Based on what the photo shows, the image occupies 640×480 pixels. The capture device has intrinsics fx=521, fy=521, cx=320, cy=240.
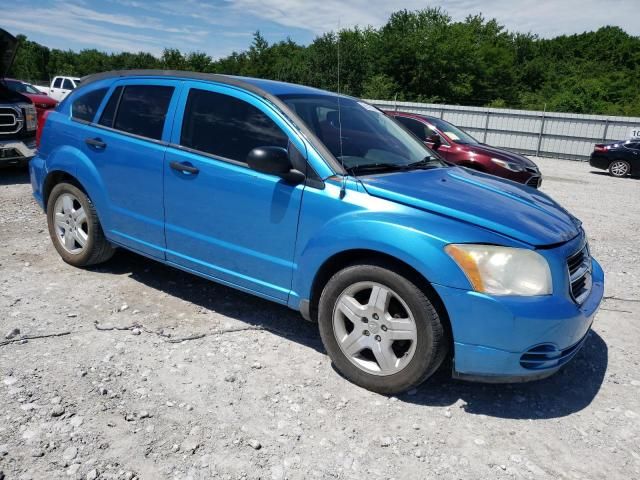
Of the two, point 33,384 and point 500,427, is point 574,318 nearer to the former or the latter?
point 500,427

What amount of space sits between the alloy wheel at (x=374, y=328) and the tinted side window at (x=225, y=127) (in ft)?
3.61

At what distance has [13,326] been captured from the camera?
11.9 ft

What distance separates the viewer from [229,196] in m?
3.46

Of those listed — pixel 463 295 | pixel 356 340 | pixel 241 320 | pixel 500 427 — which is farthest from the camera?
pixel 241 320

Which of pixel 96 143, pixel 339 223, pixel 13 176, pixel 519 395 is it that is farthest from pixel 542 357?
pixel 13 176

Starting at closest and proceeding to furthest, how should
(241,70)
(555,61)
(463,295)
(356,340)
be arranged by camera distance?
(463,295), (356,340), (555,61), (241,70)

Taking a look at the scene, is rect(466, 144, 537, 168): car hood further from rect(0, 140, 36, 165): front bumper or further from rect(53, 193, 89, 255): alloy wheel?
rect(0, 140, 36, 165): front bumper

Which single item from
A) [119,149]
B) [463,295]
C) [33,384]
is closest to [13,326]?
[33,384]

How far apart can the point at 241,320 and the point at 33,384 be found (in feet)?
4.73

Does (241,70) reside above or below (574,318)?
above

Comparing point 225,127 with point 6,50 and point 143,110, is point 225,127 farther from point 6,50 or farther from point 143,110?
point 6,50

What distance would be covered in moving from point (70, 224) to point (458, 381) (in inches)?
140

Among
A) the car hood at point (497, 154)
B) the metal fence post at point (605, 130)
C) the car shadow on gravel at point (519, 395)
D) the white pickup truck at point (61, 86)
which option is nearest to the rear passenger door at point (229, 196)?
the car shadow on gravel at point (519, 395)

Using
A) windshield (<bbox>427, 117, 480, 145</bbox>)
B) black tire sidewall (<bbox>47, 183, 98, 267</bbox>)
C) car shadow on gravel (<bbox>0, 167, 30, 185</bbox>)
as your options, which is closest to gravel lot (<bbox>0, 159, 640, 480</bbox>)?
black tire sidewall (<bbox>47, 183, 98, 267</bbox>)
